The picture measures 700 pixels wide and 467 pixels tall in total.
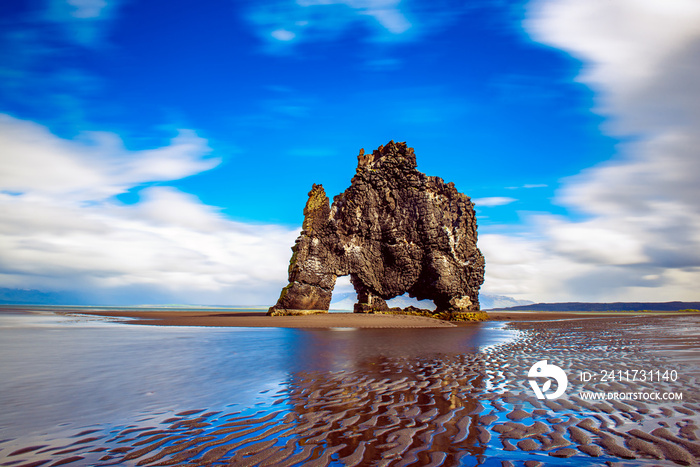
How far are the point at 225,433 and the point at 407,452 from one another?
7.85 feet

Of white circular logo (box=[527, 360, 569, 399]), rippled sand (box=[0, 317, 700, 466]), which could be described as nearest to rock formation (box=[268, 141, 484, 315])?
white circular logo (box=[527, 360, 569, 399])

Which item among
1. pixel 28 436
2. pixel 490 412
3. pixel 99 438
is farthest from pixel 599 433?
pixel 28 436

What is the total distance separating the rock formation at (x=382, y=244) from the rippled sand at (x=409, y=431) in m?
30.1

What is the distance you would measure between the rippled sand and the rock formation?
3015cm

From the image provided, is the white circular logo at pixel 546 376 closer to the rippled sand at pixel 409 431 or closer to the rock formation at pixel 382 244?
the rippled sand at pixel 409 431

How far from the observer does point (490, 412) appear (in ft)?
20.3

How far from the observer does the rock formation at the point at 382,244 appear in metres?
38.4

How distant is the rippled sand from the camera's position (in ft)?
14.1

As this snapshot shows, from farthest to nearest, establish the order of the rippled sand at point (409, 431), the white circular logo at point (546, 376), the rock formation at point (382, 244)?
the rock formation at point (382, 244)
the white circular logo at point (546, 376)
the rippled sand at point (409, 431)

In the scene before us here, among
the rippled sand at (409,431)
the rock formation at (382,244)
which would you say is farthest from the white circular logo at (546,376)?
the rock formation at (382,244)

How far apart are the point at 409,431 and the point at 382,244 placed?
36.5 m

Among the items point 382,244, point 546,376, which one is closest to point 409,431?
point 546,376

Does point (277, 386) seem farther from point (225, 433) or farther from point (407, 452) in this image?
point (407, 452)

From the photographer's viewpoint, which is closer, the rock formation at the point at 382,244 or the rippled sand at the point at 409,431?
the rippled sand at the point at 409,431
